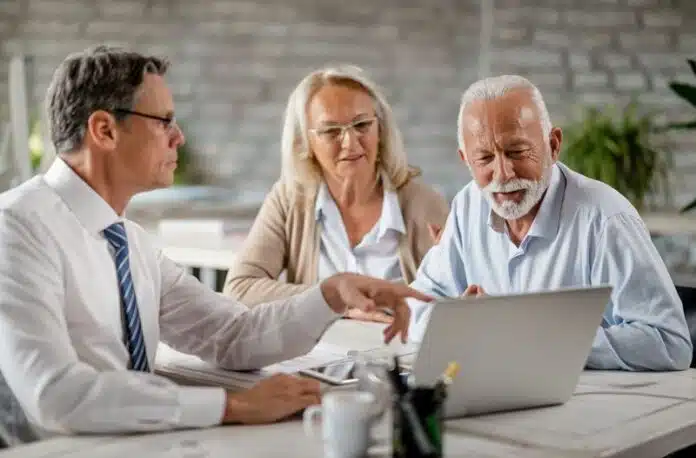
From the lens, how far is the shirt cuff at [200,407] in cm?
147

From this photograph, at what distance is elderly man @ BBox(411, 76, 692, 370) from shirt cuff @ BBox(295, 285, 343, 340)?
0.87 ft

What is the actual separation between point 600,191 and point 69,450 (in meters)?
1.10

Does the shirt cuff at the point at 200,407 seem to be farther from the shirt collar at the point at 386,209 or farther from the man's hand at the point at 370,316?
the shirt collar at the point at 386,209

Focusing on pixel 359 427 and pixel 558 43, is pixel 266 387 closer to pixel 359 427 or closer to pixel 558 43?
pixel 359 427

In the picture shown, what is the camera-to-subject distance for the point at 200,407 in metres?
1.48

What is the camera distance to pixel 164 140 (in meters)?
1.81

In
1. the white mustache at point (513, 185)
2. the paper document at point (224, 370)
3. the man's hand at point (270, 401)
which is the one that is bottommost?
the paper document at point (224, 370)

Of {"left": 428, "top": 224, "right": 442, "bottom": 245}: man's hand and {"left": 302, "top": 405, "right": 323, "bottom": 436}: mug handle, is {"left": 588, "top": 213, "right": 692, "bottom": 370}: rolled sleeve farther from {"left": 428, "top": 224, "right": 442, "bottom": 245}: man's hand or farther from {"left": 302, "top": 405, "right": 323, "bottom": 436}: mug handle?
{"left": 428, "top": 224, "right": 442, "bottom": 245}: man's hand

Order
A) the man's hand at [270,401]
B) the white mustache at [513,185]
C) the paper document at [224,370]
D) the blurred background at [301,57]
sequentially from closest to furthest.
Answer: the man's hand at [270,401] → the paper document at [224,370] → the white mustache at [513,185] → the blurred background at [301,57]

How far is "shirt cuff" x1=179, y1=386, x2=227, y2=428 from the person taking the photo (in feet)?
4.84

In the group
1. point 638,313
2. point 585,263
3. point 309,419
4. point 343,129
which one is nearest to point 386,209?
point 343,129

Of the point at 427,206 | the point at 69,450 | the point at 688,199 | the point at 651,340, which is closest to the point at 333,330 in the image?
the point at 427,206

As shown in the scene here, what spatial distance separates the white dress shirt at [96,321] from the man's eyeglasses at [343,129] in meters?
0.90

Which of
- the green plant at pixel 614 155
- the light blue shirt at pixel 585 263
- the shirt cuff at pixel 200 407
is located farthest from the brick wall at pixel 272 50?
the shirt cuff at pixel 200 407
